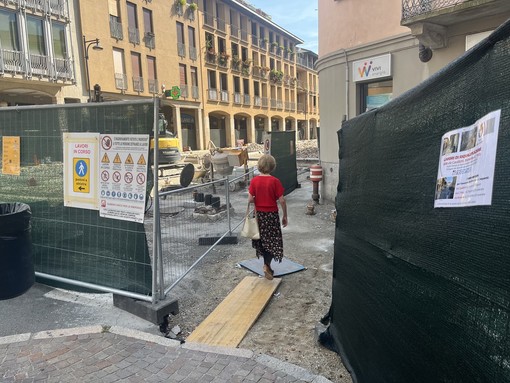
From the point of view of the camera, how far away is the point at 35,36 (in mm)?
23250

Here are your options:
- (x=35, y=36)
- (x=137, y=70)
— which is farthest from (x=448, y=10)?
(x=137, y=70)

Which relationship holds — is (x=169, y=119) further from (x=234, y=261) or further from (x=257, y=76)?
(x=234, y=261)

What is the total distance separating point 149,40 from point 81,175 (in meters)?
32.1

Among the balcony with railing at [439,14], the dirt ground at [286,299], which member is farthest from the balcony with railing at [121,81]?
the dirt ground at [286,299]

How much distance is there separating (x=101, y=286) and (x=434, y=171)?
11.9 feet

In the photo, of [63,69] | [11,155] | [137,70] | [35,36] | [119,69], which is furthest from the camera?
[137,70]

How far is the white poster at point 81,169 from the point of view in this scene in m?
3.93

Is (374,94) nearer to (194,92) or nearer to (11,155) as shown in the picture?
(11,155)

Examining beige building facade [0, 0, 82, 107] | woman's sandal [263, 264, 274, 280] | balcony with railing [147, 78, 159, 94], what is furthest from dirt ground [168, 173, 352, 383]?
balcony with railing [147, 78, 159, 94]

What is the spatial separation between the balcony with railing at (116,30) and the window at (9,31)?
25.7 feet

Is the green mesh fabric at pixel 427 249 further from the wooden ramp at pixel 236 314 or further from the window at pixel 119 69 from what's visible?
the window at pixel 119 69

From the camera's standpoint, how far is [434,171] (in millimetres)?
1830

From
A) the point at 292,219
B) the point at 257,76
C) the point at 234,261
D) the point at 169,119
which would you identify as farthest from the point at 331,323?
the point at 257,76

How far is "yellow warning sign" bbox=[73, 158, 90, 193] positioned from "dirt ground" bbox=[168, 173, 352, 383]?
5.41 feet
